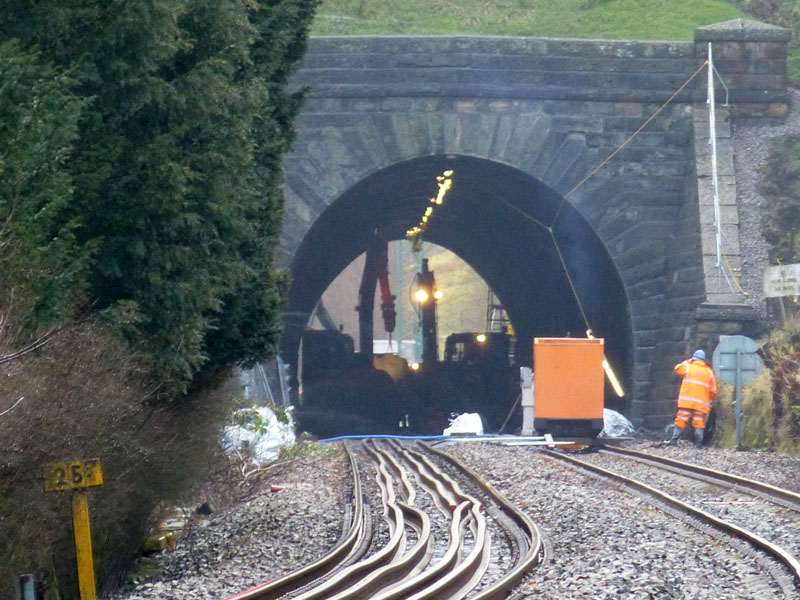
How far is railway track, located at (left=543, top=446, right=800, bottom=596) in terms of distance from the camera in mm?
8938

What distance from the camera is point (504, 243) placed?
33438 millimetres

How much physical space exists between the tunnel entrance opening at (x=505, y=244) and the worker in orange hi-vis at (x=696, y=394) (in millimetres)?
5607

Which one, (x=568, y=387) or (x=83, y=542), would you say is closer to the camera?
(x=83, y=542)

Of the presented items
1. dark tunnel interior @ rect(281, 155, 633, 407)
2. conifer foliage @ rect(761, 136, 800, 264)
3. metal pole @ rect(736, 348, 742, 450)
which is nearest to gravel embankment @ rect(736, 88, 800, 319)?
conifer foliage @ rect(761, 136, 800, 264)

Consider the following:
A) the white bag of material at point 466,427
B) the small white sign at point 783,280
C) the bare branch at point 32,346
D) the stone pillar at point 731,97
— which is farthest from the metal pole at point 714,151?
the bare branch at point 32,346

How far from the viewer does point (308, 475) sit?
52.4 feet

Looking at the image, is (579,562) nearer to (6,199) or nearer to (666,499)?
(666,499)

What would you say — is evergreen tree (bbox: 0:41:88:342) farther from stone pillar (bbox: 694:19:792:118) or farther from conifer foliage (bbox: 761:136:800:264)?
stone pillar (bbox: 694:19:792:118)

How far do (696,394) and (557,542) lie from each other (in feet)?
32.1

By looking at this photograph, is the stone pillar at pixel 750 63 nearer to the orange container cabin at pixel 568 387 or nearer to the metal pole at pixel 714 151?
the metal pole at pixel 714 151

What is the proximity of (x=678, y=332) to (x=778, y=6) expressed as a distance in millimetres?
10512

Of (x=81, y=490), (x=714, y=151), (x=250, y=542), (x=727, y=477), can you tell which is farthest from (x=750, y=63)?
(x=81, y=490)

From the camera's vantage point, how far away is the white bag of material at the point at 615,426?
22.9 m

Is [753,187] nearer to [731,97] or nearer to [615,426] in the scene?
[731,97]
